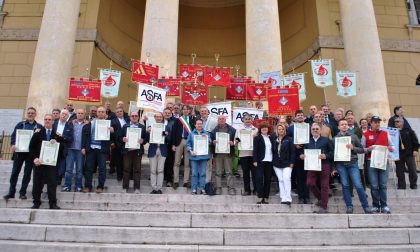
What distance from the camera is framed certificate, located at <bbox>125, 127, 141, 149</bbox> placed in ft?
26.6

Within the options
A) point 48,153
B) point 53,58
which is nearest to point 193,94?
point 48,153

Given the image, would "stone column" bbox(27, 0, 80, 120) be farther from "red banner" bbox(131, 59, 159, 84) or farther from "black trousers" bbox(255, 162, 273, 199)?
"black trousers" bbox(255, 162, 273, 199)

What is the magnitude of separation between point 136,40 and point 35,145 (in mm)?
14245

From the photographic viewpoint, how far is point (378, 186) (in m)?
7.48

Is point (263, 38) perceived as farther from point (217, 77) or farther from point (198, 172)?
point (198, 172)

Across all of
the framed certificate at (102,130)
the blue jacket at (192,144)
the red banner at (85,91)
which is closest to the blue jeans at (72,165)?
the framed certificate at (102,130)

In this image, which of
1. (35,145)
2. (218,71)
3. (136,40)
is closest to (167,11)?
(218,71)

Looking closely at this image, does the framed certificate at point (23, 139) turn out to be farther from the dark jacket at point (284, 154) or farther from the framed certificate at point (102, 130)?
the dark jacket at point (284, 154)

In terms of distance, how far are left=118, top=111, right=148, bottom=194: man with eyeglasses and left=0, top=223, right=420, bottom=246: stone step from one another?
2.10 metres

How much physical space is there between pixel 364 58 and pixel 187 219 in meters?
9.90

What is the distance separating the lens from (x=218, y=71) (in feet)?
36.8

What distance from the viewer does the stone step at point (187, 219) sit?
6355 mm

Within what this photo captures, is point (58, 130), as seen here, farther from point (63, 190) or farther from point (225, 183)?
point (225, 183)

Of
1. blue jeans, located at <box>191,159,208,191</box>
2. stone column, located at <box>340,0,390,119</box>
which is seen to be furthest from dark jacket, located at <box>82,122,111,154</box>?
stone column, located at <box>340,0,390,119</box>
